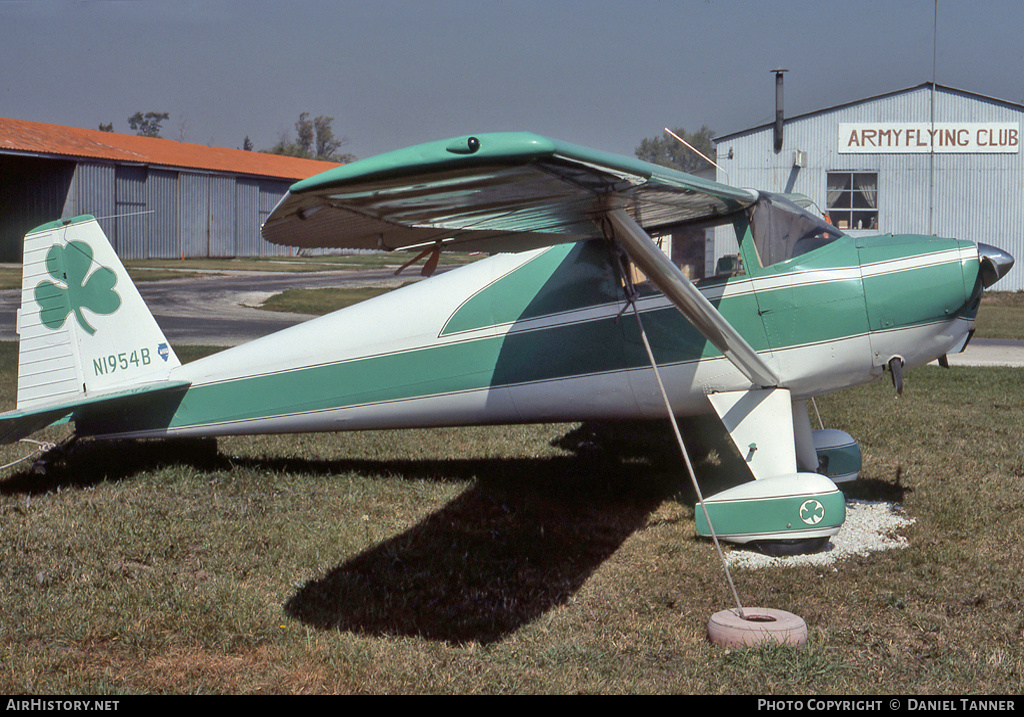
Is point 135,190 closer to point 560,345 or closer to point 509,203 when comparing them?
point 560,345

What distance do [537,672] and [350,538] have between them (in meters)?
2.20

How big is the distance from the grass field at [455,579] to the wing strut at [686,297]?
124 centimetres

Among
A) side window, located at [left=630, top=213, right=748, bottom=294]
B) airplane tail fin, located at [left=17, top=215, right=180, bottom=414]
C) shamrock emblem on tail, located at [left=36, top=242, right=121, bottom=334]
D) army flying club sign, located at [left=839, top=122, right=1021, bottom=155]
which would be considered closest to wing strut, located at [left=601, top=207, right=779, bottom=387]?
side window, located at [left=630, top=213, right=748, bottom=294]

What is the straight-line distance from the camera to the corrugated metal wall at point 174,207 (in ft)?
130

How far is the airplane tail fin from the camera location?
707 centimetres

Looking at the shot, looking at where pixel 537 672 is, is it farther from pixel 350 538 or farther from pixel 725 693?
pixel 350 538

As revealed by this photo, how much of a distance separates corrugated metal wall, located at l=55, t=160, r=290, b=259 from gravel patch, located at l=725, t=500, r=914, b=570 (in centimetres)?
3593

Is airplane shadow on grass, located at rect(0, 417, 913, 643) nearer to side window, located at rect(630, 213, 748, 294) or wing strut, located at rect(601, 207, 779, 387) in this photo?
wing strut, located at rect(601, 207, 779, 387)

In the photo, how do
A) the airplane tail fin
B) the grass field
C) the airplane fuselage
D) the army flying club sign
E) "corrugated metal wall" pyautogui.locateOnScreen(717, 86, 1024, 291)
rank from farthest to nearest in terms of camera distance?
"corrugated metal wall" pyautogui.locateOnScreen(717, 86, 1024, 291)
the army flying club sign
the airplane tail fin
the airplane fuselage
the grass field

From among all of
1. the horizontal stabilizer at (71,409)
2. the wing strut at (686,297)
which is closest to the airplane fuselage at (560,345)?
the horizontal stabilizer at (71,409)

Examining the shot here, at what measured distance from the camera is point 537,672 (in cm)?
410

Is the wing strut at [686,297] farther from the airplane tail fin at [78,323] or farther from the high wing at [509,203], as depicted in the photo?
the airplane tail fin at [78,323]
